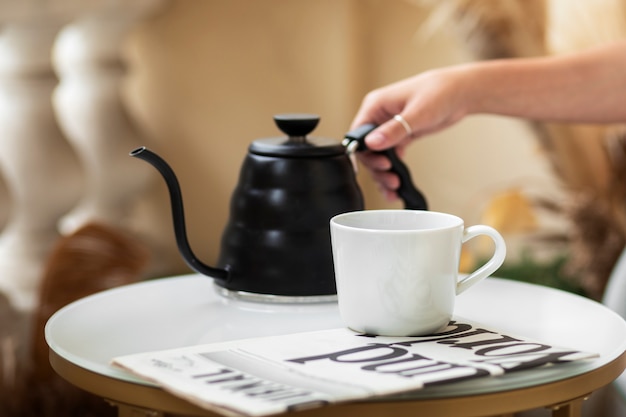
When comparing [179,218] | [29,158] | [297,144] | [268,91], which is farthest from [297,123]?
[268,91]

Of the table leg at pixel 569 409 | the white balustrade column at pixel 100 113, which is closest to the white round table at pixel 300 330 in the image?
the table leg at pixel 569 409

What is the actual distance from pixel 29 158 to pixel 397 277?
1059 millimetres

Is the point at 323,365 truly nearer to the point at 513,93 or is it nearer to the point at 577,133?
the point at 513,93

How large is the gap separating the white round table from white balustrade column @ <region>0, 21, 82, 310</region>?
2.47 feet

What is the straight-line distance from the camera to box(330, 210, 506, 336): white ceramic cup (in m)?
0.69

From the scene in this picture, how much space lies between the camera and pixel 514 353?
0.67 meters

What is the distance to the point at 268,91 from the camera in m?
2.05

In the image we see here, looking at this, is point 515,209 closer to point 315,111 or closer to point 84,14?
point 315,111

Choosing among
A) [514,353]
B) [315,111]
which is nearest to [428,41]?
[315,111]

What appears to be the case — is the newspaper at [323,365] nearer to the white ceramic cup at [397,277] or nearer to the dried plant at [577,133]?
the white ceramic cup at [397,277]

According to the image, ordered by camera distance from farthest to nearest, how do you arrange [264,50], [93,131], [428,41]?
[428,41] → [264,50] → [93,131]

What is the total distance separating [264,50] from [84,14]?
1.61 feet

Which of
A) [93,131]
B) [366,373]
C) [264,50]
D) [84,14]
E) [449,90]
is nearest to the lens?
[366,373]

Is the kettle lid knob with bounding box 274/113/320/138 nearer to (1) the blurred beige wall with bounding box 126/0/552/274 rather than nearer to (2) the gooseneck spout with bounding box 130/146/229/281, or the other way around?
(2) the gooseneck spout with bounding box 130/146/229/281
